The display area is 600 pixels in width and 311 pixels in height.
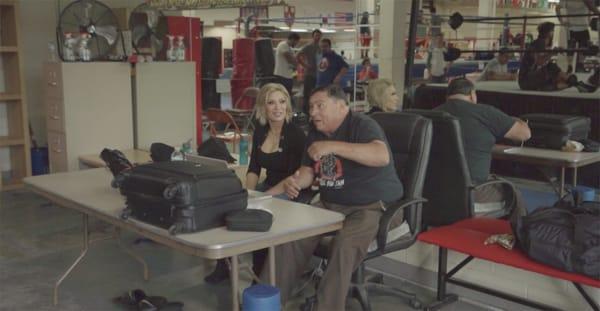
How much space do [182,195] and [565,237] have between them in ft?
5.04

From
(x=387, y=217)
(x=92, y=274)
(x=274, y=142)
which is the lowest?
(x=92, y=274)

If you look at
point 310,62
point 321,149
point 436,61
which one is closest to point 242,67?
point 310,62

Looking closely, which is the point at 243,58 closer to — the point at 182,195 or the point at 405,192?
the point at 405,192

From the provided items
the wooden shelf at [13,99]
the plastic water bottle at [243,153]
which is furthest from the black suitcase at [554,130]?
the wooden shelf at [13,99]

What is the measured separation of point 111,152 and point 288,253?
3.59 ft

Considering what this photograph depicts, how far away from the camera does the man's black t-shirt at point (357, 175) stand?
9.86ft

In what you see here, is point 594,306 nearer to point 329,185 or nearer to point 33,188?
point 329,185

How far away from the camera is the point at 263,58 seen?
420 inches

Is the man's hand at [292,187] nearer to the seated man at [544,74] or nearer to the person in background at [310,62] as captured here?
the seated man at [544,74]

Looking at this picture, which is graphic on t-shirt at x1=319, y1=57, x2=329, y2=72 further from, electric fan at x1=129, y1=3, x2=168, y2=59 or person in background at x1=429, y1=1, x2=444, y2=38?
electric fan at x1=129, y1=3, x2=168, y2=59

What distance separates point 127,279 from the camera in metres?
3.87

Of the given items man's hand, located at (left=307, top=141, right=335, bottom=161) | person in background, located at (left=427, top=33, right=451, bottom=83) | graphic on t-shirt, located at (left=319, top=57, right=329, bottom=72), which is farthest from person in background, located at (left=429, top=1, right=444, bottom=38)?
man's hand, located at (left=307, top=141, right=335, bottom=161)

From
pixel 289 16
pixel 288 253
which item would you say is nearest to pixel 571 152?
pixel 288 253

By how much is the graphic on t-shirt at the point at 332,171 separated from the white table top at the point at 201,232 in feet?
1.19
